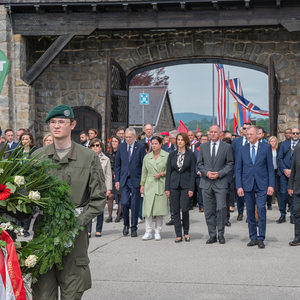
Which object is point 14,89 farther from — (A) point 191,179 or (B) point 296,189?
(B) point 296,189

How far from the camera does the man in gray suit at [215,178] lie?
8.16 m

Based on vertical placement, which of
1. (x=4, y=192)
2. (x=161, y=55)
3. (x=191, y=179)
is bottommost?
(x=191, y=179)

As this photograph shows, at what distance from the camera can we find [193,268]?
247 inches

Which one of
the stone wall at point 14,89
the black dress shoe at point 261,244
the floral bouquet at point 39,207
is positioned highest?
the stone wall at point 14,89

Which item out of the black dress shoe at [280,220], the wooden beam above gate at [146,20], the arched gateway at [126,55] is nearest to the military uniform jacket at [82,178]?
the black dress shoe at [280,220]

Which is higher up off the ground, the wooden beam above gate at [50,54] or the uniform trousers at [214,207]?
A: the wooden beam above gate at [50,54]

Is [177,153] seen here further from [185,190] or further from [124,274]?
[124,274]

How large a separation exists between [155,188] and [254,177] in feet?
5.77

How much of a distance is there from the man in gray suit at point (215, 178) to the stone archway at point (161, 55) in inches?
265

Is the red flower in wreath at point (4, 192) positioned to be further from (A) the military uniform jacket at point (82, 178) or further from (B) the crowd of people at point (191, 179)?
(B) the crowd of people at point (191, 179)

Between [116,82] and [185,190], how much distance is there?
21.9 feet

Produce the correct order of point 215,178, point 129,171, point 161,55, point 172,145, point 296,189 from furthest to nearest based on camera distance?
point 161,55 < point 172,145 < point 129,171 < point 215,178 < point 296,189

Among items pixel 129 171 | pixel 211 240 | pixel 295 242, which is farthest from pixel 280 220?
pixel 129 171

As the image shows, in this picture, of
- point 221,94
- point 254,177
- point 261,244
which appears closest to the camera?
point 261,244
